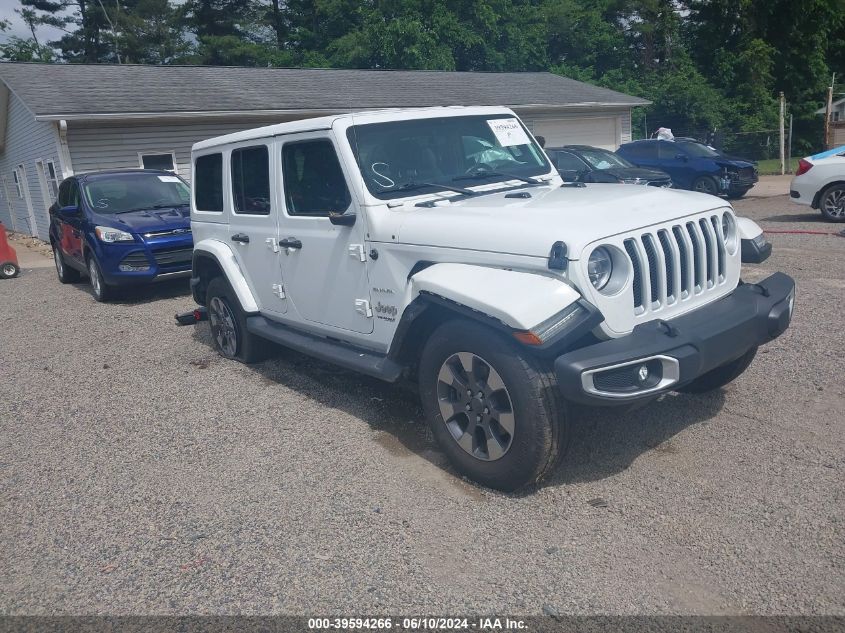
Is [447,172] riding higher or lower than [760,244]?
higher

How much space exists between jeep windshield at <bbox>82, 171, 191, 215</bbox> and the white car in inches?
396

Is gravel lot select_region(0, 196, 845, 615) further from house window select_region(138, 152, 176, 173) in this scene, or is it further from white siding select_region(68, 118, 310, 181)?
house window select_region(138, 152, 176, 173)

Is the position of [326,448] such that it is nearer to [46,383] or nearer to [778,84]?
[46,383]

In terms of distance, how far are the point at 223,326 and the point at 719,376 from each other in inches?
164

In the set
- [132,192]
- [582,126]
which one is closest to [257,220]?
[132,192]

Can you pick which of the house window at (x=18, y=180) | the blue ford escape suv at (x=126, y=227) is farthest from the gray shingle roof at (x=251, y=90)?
the blue ford escape suv at (x=126, y=227)

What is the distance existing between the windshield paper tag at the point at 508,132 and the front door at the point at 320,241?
1.23 metres

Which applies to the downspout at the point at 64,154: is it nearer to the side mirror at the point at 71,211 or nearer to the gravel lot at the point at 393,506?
the side mirror at the point at 71,211

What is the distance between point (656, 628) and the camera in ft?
9.03

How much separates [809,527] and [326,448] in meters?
2.69

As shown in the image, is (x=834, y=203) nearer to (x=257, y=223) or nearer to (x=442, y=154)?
(x=442, y=154)

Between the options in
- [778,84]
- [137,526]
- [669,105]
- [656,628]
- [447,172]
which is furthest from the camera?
[778,84]

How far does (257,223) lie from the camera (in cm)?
560

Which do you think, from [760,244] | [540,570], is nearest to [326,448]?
[540,570]
